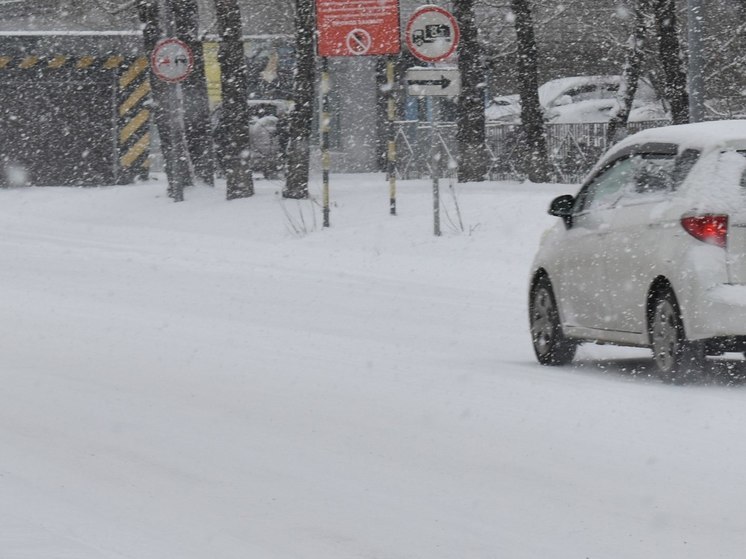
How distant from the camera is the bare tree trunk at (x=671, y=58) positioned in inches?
1069

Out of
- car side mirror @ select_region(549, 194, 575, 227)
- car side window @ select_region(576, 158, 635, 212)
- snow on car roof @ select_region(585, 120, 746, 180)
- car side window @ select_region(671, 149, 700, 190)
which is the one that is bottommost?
car side mirror @ select_region(549, 194, 575, 227)

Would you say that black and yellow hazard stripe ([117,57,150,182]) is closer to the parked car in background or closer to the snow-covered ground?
the parked car in background

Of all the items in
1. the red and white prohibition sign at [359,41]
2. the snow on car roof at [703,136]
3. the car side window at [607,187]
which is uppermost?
the red and white prohibition sign at [359,41]

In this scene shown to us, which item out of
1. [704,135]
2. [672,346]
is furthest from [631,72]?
[672,346]

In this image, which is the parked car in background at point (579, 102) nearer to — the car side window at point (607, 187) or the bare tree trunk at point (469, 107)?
the bare tree trunk at point (469, 107)

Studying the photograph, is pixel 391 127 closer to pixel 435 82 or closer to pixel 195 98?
pixel 435 82

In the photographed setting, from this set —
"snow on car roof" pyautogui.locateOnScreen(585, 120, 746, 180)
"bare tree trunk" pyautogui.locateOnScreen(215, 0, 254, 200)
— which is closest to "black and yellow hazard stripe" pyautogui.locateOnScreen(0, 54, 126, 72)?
"bare tree trunk" pyautogui.locateOnScreen(215, 0, 254, 200)

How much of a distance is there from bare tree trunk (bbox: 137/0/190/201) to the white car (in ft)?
57.2

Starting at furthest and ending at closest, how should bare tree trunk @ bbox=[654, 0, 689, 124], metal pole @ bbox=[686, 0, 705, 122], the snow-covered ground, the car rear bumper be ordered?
bare tree trunk @ bbox=[654, 0, 689, 124]
metal pole @ bbox=[686, 0, 705, 122]
the car rear bumper
the snow-covered ground

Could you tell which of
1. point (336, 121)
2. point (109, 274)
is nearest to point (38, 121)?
point (336, 121)

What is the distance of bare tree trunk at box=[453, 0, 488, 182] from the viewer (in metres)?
29.5

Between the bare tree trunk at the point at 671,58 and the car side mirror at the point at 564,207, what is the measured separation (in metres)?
15.7

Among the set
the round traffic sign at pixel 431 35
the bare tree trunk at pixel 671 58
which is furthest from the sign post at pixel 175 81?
the bare tree trunk at pixel 671 58

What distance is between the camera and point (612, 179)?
1138 centimetres
